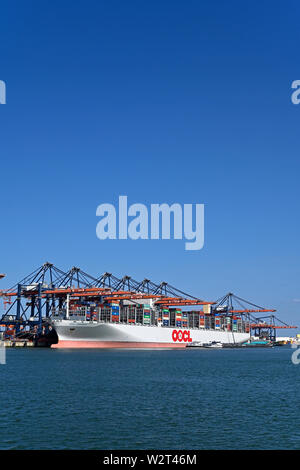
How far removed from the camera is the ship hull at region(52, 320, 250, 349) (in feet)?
386

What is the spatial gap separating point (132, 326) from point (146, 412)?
98.5 m

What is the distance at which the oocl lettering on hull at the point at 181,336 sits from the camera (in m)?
149

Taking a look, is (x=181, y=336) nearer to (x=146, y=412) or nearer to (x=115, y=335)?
(x=115, y=335)

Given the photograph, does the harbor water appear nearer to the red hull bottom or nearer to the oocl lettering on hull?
the red hull bottom

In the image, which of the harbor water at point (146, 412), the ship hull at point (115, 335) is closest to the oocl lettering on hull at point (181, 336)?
the ship hull at point (115, 335)

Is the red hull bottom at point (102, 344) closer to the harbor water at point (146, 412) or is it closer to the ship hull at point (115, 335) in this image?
the ship hull at point (115, 335)

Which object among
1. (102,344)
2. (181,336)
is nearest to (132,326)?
(102,344)

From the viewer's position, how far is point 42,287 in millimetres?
131750

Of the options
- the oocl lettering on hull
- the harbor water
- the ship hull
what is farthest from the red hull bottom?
the harbor water

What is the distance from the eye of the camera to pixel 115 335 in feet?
406

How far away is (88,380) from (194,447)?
28.5 meters

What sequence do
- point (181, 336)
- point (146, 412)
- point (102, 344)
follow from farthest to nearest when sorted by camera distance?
point (181, 336), point (102, 344), point (146, 412)
